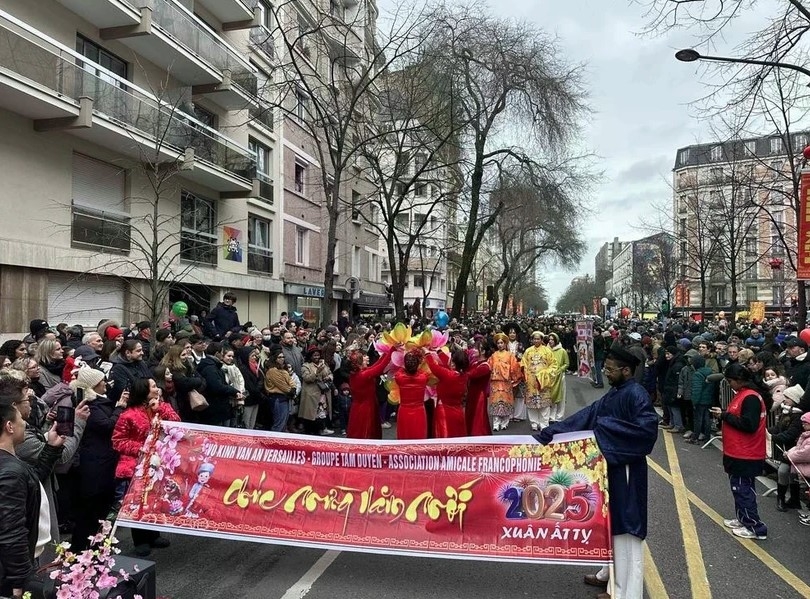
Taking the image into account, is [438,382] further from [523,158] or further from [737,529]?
[523,158]

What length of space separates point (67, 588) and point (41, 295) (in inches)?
472

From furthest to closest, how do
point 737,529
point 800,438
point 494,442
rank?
point 800,438 → point 737,529 → point 494,442

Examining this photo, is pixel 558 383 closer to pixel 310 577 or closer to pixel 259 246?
pixel 310 577

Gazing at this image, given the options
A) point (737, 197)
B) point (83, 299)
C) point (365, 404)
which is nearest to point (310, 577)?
point (365, 404)

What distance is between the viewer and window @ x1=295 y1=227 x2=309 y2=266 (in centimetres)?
2672

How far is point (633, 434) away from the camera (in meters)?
4.03

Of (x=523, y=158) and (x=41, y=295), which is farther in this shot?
(x=523, y=158)

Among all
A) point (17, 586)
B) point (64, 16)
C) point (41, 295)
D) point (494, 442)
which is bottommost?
point (17, 586)

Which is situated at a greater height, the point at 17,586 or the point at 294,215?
the point at 294,215

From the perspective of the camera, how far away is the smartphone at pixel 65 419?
4.21m

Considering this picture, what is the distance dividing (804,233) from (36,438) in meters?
14.2

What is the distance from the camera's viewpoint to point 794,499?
640cm

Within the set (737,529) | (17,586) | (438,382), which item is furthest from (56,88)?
(737,529)

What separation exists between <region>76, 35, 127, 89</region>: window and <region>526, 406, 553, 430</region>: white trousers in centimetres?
1247
